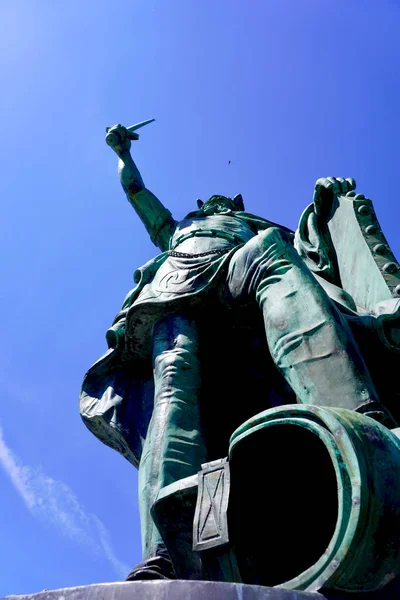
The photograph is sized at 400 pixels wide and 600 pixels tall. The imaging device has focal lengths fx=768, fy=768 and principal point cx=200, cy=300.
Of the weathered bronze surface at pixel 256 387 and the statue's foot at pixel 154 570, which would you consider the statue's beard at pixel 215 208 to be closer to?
the weathered bronze surface at pixel 256 387

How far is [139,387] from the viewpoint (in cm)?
534

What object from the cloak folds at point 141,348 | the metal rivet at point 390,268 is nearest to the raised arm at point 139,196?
the cloak folds at point 141,348

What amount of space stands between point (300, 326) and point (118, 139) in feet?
13.5

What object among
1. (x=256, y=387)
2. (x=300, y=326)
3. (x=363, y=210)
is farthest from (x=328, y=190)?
(x=300, y=326)

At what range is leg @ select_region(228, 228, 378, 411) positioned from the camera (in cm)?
361

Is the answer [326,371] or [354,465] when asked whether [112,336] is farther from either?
[354,465]

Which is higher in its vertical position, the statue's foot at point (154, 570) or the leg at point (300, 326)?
the leg at point (300, 326)

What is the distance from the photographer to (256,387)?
500 centimetres

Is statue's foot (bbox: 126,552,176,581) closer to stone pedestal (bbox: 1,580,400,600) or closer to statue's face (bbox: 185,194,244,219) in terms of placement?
stone pedestal (bbox: 1,580,400,600)

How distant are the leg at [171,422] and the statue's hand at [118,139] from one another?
9.61ft

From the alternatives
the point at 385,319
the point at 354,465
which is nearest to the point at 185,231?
the point at 385,319

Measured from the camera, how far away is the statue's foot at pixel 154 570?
3433 millimetres

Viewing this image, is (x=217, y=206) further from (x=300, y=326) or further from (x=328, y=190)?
(x=300, y=326)

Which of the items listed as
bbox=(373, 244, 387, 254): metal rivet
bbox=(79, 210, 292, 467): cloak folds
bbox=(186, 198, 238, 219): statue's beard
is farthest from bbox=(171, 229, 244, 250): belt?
bbox=(373, 244, 387, 254): metal rivet
